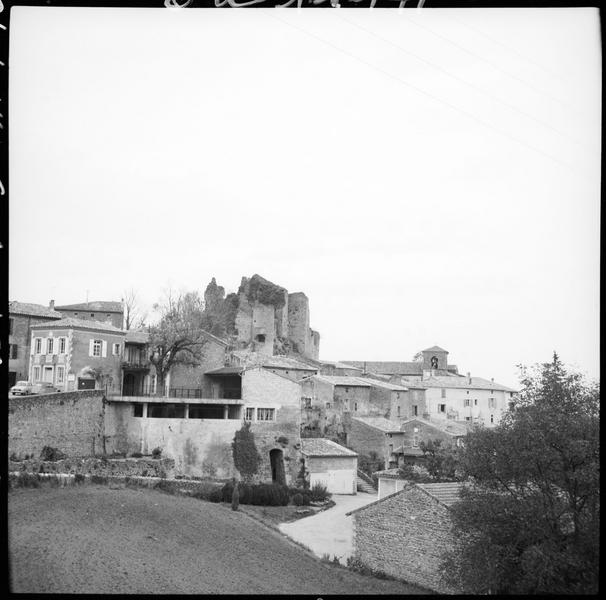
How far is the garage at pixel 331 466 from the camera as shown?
33594 millimetres

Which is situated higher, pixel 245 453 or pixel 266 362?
pixel 266 362

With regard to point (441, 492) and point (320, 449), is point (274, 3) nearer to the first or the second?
point (441, 492)

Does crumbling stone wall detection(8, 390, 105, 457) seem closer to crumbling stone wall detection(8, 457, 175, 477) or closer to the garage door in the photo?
crumbling stone wall detection(8, 457, 175, 477)

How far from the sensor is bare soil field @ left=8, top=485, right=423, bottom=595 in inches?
578

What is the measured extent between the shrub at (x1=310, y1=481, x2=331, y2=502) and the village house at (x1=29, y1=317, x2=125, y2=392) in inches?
446

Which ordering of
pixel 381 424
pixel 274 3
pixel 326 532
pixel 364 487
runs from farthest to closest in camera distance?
pixel 381 424
pixel 364 487
pixel 326 532
pixel 274 3

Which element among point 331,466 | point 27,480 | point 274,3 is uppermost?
point 274,3

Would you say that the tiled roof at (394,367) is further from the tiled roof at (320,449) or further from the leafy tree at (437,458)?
the tiled roof at (320,449)

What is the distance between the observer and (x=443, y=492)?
738 inches

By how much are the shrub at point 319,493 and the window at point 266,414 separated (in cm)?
388

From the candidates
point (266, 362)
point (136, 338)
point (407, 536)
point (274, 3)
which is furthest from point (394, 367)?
point (274, 3)

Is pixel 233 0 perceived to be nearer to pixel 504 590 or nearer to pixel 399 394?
pixel 504 590

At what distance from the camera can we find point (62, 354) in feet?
107

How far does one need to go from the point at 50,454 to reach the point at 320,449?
13.3 meters
